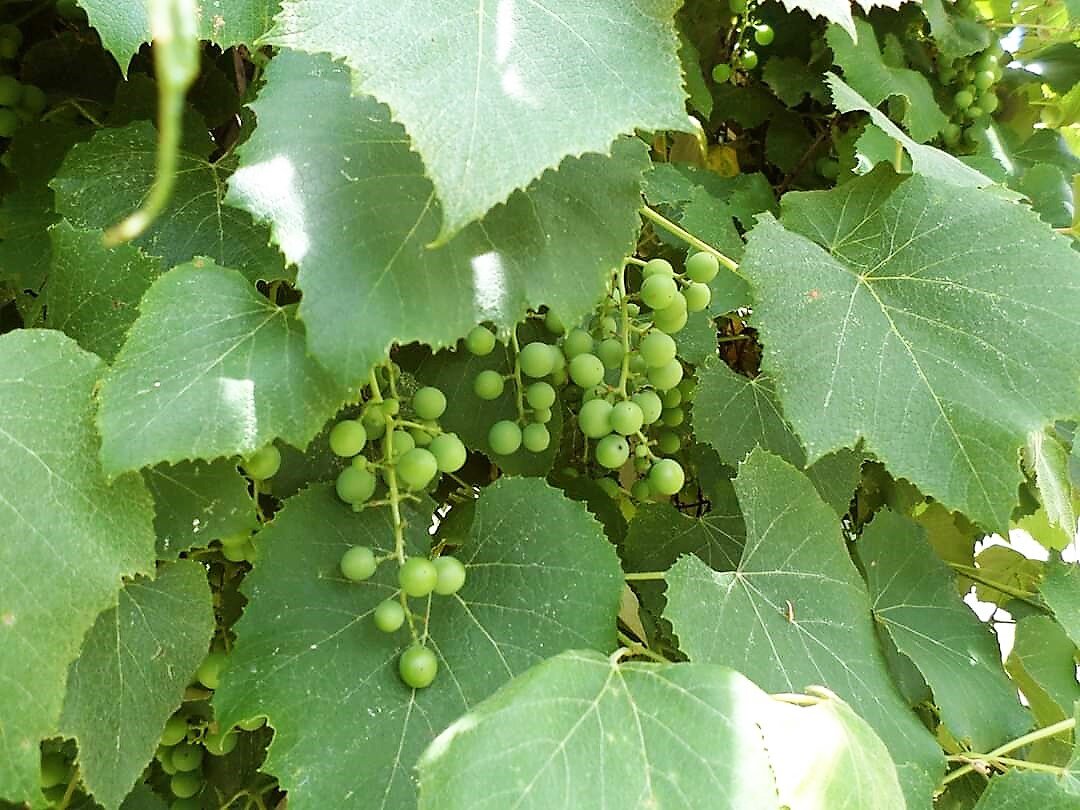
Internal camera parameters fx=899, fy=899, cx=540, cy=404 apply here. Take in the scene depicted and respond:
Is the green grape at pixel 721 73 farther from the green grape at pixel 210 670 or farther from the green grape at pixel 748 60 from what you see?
the green grape at pixel 210 670

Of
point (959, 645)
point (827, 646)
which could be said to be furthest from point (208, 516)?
point (959, 645)

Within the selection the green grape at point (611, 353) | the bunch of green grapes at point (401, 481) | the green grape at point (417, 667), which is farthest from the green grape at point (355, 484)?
the green grape at point (611, 353)

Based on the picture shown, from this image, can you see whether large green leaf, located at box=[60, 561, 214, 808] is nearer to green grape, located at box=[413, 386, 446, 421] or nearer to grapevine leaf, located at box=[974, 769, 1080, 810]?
green grape, located at box=[413, 386, 446, 421]

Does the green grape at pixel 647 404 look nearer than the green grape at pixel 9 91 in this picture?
Yes

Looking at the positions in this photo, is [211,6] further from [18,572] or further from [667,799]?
[667,799]

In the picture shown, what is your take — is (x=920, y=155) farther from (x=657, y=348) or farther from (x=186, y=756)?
(x=186, y=756)
